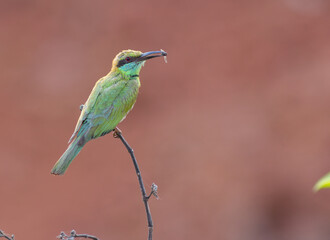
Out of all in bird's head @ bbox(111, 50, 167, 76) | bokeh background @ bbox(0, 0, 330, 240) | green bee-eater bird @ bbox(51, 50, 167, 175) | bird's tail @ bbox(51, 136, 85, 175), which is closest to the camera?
bird's tail @ bbox(51, 136, 85, 175)

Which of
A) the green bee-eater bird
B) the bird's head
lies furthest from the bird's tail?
the bird's head

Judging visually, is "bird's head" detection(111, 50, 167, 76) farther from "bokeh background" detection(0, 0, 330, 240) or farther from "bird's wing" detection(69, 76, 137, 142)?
"bokeh background" detection(0, 0, 330, 240)

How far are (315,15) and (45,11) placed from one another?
4436 millimetres

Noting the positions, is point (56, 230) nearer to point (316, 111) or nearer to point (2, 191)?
point (2, 191)

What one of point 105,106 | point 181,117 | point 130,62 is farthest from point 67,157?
point 181,117

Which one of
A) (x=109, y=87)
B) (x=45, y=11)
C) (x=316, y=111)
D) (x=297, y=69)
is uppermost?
(x=45, y=11)

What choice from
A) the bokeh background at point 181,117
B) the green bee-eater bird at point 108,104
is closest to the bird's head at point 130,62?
the green bee-eater bird at point 108,104

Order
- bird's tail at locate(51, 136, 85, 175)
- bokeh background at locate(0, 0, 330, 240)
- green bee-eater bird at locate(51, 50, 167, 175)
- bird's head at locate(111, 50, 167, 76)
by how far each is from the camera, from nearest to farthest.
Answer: bird's tail at locate(51, 136, 85, 175) < green bee-eater bird at locate(51, 50, 167, 175) < bird's head at locate(111, 50, 167, 76) < bokeh background at locate(0, 0, 330, 240)

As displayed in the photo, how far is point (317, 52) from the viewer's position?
908 centimetres

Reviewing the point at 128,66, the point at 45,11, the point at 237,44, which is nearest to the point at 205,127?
the point at 237,44

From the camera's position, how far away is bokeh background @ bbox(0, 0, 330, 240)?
8367mm

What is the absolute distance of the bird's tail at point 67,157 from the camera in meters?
2.56

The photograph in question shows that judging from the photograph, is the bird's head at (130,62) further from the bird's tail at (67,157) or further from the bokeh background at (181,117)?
the bokeh background at (181,117)

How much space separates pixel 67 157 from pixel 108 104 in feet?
1.22
